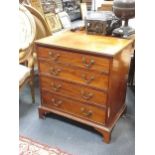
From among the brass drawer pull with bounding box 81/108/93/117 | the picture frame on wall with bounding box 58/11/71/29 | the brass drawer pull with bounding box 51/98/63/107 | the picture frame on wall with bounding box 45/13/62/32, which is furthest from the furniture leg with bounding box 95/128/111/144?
the picture frame on wall with bounding box 58/11/71/29

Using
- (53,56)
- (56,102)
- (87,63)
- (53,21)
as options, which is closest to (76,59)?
(87,63)

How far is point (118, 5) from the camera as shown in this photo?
5.52ft

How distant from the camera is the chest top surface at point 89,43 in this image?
1440mm

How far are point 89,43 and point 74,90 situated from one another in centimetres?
36

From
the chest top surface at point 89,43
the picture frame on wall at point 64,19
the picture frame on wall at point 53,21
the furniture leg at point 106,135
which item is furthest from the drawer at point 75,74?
the picture frame on wall at point 64,19

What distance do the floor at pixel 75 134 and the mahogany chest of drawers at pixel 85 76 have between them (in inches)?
4.2

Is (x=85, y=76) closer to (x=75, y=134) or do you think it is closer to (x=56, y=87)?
(x=56, y=87)

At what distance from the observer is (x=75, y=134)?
176 cm

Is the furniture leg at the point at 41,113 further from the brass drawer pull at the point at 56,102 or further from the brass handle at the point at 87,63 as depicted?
the brass handle at the point at 87,63
